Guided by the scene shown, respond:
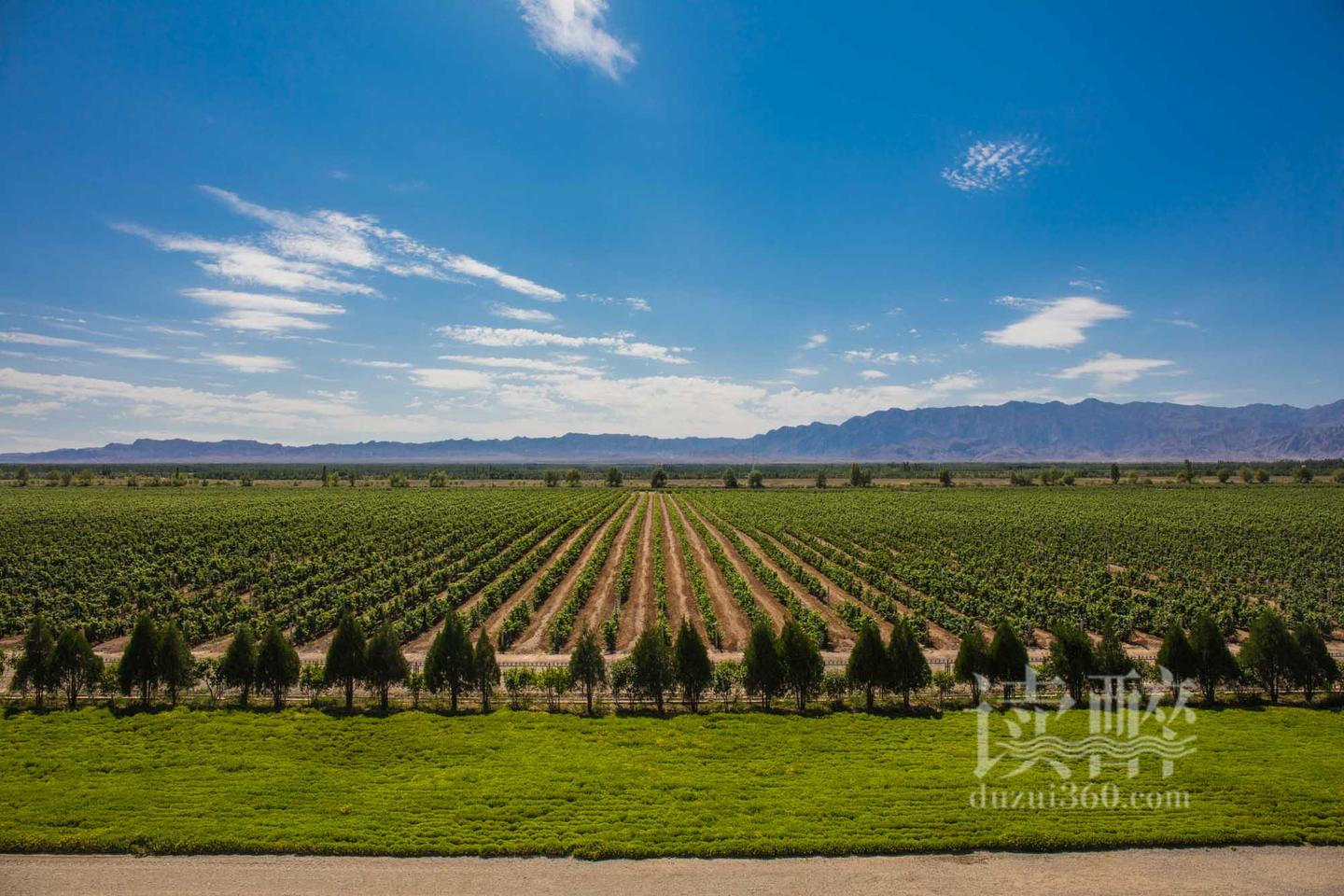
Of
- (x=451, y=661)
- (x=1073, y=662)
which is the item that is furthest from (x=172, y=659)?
(x=1073, y=662)

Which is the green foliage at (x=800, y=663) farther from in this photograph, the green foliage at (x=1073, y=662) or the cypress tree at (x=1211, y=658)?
the cypress tree at (x=1211, y=658)

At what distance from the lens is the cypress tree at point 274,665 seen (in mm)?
31031

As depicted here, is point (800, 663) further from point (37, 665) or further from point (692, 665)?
point (37, 665)

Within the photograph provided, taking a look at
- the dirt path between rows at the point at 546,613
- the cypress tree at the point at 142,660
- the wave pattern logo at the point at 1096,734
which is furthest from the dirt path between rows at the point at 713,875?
the dirt path between rows at the point at 546,613

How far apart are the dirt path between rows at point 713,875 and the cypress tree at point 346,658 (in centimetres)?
1200

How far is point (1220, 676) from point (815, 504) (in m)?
100

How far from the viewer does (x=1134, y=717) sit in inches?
1152

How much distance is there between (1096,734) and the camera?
91.0 ft

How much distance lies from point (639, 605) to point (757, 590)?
485 inches

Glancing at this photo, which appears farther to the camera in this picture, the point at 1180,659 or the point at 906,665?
the point at 1180,659

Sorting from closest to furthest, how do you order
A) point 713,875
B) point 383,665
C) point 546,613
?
point 713,875
point 383,665
point 546,613

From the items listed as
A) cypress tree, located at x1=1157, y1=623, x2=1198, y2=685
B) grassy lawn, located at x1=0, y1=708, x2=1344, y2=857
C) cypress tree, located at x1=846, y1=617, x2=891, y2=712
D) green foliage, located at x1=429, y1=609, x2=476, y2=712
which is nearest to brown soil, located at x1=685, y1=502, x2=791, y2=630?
cypress tree, located at x1=846, y1=617, x2=891, y2=712

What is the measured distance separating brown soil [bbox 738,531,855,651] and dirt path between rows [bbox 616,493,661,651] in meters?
13.7

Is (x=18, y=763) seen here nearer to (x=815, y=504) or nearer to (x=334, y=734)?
(x=334, y=734)
